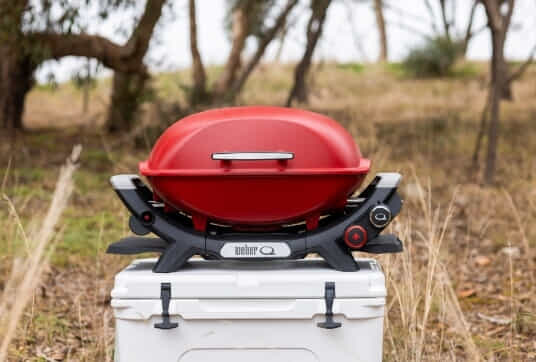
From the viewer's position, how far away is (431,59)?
42.3ft

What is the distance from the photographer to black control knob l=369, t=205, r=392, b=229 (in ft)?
5.98

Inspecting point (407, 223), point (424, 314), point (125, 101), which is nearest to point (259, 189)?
point (424, 314)

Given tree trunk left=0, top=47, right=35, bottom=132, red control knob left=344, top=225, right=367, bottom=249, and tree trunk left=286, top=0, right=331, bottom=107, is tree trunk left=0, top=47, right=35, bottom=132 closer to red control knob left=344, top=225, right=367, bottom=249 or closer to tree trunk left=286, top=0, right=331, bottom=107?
tree trunk left=286, top=0, right=331, bottom=107

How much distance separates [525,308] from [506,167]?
326 centimetres

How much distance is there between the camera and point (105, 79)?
45.9ft

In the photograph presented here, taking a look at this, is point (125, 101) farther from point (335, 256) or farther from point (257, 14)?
point (335, 256)

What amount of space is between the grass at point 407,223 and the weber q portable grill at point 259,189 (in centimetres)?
31

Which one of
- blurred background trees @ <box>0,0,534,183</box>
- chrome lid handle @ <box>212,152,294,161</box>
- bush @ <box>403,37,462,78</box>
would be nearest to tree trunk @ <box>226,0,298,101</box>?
blurred background trees @ <box>0,0,534,183</box>

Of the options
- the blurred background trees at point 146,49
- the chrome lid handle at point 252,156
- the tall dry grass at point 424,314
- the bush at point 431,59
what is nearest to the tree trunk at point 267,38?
the blurred background trees at point 146,49

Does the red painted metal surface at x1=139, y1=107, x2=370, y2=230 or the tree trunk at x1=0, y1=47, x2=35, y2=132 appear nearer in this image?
the red painted metal surface at x1=139, y1=107, x2=370, y2=230

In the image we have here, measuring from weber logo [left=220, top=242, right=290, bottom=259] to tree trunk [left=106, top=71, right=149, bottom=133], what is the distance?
598cm

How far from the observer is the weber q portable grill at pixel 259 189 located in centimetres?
177

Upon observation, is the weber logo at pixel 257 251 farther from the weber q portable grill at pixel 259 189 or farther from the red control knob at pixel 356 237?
the red control knob at pixel 356 237

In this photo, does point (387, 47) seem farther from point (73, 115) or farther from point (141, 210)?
point (141, 210)
